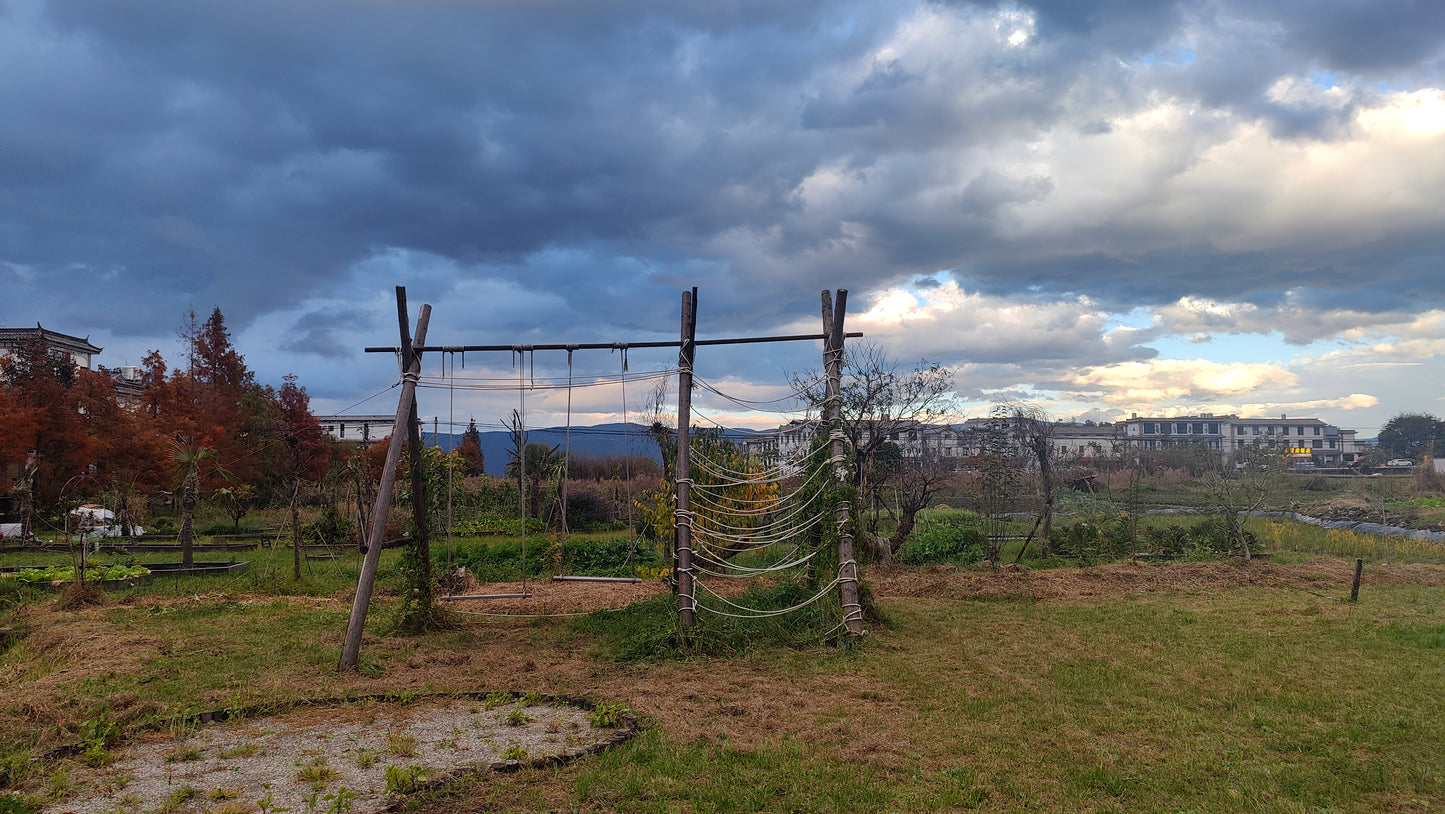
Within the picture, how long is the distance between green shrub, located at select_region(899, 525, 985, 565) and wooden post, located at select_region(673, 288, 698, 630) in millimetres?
7763

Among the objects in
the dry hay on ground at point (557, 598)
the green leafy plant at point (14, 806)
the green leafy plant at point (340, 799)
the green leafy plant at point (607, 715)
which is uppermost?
the green leafy plant at point (14, 806)

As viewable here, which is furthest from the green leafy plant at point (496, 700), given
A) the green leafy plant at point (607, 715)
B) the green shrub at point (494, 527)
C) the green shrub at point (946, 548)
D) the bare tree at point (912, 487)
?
the green shrub at point (494, 527)

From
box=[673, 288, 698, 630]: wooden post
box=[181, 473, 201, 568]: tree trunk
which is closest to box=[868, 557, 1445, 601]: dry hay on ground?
box=[673, 288, 698, 630]: wooden post

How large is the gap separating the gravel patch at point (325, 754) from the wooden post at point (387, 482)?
1306 mm

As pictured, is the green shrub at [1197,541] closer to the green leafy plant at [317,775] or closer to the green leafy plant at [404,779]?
the green leafy plant at [404,779]

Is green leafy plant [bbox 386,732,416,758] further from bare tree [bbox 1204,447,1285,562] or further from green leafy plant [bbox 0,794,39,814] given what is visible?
bare tree [bbox 1204,447,1285,562]

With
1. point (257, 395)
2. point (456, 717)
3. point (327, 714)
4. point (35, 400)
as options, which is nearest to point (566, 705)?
point (456, 717)

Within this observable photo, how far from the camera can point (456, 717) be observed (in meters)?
5.92

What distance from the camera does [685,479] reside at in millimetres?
8570

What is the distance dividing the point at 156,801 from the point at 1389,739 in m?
7.28

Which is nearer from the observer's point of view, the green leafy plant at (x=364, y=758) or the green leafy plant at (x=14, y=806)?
the green leafy plant at (x=14, y=806)

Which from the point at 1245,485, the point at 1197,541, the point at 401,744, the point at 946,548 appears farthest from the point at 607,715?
the point at 1245,485

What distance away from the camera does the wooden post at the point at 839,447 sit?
848 cm

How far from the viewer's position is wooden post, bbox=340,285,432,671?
24.6 ft
